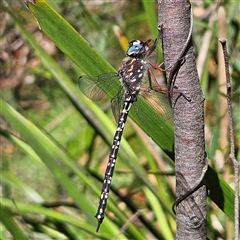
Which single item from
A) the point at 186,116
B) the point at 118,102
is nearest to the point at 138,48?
the point at 118,102

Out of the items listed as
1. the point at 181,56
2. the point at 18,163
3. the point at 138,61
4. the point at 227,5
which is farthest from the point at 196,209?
the point at 18,163

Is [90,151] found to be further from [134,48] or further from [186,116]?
[186,116]

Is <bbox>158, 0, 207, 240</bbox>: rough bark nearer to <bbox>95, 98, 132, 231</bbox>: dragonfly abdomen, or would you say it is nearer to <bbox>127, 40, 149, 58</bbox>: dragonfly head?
<bbox>95, 98, 132, 231</bbox>: dragonfly abdomen

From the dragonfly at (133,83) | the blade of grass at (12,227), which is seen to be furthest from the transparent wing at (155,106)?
the blade of grass at (12,227)

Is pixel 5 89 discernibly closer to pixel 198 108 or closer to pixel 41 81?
pixel 41 81

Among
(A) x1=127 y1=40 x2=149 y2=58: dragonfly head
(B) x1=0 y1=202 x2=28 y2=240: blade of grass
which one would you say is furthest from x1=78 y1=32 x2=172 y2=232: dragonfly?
(B) x1=0 y1=202 x2=28 y2=240: blade of grass

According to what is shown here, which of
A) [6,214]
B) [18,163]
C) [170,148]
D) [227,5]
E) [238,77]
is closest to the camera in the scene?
[170,148]
